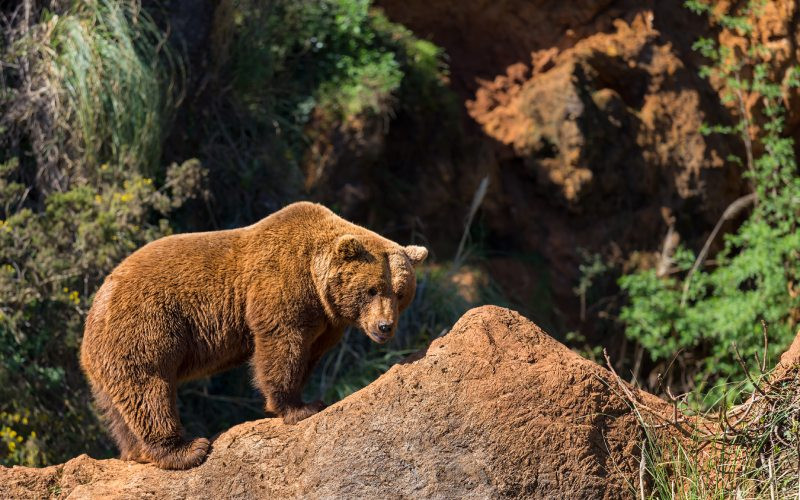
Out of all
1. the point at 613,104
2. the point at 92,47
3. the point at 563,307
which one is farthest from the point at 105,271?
the point at 613,104

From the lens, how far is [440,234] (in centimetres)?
1218

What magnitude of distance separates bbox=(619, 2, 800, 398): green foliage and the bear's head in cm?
562

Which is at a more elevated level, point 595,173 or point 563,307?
point 595,173

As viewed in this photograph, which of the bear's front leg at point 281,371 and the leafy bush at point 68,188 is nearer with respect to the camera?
the bear's front leg at point 281,371

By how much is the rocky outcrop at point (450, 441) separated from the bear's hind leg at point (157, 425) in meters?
0.09

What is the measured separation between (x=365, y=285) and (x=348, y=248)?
0.22 meters

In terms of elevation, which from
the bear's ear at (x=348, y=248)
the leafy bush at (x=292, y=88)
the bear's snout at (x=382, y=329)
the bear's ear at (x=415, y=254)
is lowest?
the leafy bush at (x=292, y=88)

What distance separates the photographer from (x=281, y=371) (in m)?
6.01

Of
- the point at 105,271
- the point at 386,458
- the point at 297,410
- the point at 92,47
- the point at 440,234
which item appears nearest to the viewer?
the point at 386,458

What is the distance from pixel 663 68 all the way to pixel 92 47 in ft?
20.3

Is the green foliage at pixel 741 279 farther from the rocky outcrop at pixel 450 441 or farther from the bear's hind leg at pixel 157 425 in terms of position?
the bear's hind leg at pixel 157 425

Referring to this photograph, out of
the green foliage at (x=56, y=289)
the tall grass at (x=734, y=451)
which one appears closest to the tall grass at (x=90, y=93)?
the green foliage at (x=56, y=289)

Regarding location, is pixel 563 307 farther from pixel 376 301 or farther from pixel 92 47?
pixel 376 301

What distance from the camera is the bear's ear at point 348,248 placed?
242 inches
